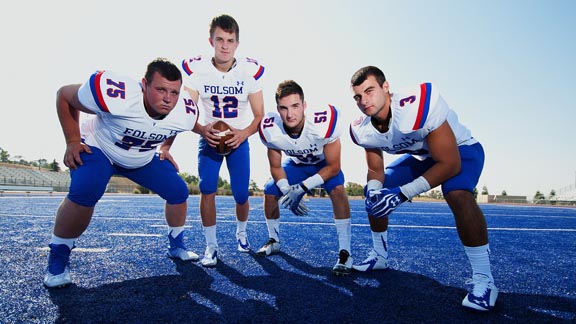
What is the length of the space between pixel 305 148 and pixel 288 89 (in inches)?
20.9

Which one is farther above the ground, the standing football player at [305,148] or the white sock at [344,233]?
the standing football player at [305,148]

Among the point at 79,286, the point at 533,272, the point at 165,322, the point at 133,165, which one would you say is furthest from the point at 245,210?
the point at 533,272

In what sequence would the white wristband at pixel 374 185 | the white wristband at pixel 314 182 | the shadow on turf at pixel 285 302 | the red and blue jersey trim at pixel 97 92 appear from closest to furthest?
1. the shadow on turf at pixel 285 302
2. the red and blue jersey trim at pixel 97 92
3. the white wristband at pixel 374 185
4. the white wristband at pixel 314 182

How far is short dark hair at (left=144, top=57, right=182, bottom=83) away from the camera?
2.51 meters

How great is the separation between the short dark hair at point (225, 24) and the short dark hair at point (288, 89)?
649 mm

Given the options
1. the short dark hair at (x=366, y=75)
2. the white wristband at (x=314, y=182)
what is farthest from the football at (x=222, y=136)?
the short dark hair at (x=366, y=75)

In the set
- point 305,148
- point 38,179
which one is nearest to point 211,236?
point 305,148

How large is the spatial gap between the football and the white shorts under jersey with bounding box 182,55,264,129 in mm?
158

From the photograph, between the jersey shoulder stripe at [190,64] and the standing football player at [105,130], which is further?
the jersey shoulder stripe at [190,64]

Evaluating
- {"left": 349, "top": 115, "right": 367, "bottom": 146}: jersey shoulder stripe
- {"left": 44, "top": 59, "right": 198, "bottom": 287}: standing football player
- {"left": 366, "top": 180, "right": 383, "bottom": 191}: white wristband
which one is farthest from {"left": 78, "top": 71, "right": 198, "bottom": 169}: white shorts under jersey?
{"left": 366, "top": 180, "right": 383, "bottom": 191}: white wristband

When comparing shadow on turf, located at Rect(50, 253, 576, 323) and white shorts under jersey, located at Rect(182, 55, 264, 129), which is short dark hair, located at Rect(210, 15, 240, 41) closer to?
white shorts under jersey, located at Rect(182, 55, 264, 129)

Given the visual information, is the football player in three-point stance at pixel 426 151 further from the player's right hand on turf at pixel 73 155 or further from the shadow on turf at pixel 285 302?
the player's right hand on turf at pixel 73 155

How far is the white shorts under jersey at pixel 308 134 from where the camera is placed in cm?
303

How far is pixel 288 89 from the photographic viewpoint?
2.94 meters
